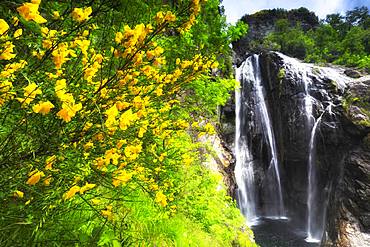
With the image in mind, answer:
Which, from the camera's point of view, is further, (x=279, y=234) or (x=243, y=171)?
(x=243, y=171)

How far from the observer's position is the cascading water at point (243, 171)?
1598cm

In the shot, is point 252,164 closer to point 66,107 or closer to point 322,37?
point 66,107

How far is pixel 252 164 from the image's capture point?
1725 cm

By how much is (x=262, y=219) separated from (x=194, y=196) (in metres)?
13.1

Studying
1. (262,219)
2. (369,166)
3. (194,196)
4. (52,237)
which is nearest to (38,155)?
(52,237)

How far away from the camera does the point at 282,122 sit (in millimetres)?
17375

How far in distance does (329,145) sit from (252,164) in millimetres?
4338

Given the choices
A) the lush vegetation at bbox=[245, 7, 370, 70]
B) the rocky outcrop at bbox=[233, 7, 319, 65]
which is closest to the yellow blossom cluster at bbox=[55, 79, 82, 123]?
the lush vegetation at bbox=[245, 7, 370, 70]

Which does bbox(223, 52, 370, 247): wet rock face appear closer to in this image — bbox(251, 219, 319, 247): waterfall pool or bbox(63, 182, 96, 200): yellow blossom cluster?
bbox(251, 219, 319, 247): waterfall pool

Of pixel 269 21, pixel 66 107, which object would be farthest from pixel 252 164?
pixel 269 21

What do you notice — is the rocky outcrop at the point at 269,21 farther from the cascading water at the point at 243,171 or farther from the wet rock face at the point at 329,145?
the cascading water at the point at 243,171

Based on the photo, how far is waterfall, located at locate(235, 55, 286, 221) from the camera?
645 inches

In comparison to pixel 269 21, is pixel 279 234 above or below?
below

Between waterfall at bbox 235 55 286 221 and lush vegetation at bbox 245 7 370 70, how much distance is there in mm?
6622
